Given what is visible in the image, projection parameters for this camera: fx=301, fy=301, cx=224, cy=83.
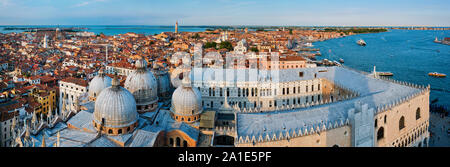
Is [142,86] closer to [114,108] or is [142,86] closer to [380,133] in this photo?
[114,108]

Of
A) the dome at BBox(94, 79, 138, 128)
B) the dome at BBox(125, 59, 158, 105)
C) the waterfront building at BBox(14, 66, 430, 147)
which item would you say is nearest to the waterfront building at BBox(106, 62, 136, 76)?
the waterfront building at BBox(14, 66, 430, 147)

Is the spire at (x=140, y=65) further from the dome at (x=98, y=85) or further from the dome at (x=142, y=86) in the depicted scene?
the dome at (x=98, y=85)

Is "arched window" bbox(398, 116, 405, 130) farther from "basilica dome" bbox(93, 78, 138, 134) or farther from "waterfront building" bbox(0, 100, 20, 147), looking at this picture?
"waterfront building" bbox(0, 100, 20, 147)

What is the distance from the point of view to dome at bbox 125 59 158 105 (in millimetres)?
16641

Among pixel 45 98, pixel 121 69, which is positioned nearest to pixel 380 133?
pixel 45 98

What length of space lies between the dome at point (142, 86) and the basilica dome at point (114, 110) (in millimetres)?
2637

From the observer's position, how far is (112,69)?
40688mm

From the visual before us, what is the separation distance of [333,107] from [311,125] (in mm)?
2627

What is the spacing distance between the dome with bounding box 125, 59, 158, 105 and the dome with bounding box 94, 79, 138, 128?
8.69 feet

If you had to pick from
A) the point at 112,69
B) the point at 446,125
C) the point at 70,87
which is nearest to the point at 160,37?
the point at 112,69

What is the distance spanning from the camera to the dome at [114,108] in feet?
44.5

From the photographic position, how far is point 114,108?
1355 centimetres
